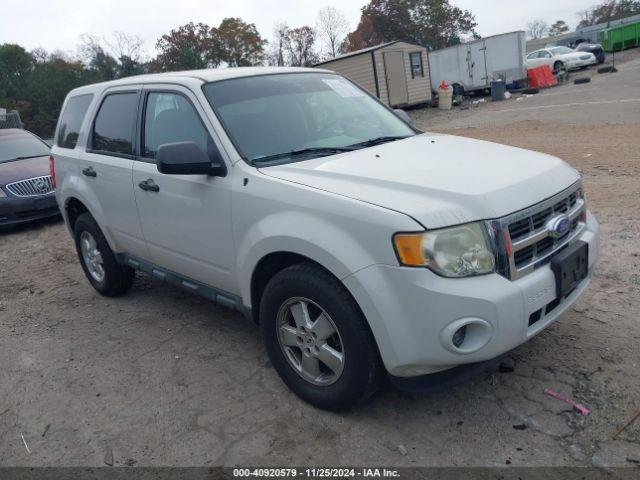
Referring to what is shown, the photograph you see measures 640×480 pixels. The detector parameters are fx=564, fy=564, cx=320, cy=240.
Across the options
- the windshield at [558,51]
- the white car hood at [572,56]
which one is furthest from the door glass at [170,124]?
the windshield at [558,51]

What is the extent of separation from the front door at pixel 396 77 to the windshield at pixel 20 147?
15.7 meters

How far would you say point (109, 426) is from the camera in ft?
10.9

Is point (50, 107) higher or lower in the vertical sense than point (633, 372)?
higher

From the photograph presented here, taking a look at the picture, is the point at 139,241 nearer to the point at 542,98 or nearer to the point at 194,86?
the point at 194,86

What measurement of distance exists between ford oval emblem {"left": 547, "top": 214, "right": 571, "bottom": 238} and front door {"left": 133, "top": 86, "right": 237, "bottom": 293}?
1.80 m

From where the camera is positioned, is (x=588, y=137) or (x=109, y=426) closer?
(x=109, y=426)

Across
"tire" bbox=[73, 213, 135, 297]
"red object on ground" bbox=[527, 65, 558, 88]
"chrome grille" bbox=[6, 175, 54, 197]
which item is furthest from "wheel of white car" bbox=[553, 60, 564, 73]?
"tire" bbox=[73, 213, 135, 297]

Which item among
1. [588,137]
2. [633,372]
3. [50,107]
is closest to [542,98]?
[588,137]

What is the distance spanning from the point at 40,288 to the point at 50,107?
2993cm

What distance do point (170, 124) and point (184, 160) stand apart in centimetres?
84

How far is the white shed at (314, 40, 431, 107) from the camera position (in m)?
23.0

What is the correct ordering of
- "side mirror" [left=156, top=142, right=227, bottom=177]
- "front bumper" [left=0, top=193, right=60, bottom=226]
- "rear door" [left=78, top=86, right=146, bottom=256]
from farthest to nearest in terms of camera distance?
"front bumper" [left=0, top=193, right=60, bottom=226], "rear door" [left=78, top=86, right=146, bottom=256], "side mirror" [left=156, top=142, right=227, bottom=177]

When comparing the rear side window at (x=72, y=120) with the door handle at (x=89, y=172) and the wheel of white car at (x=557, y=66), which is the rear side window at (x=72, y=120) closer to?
the door handle at (x=89, y=172)

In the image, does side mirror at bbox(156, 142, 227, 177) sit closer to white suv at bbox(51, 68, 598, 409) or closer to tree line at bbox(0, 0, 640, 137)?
white suv at bbox(51, 68, 598, 409)
